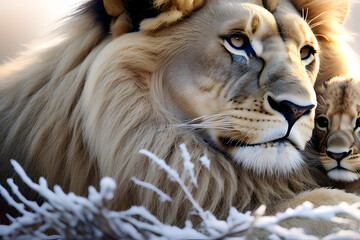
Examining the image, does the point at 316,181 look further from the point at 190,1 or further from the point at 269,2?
the point at 190,1

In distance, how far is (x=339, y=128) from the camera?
1673mm

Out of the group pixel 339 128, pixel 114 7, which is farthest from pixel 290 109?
pixel 114 7

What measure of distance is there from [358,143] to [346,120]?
0.33 ft

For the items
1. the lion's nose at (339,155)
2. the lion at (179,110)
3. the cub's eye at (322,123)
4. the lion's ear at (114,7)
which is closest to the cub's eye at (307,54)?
the lion at (179,110)

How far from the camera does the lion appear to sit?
1395 millimetres

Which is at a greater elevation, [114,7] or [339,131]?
[114,7]

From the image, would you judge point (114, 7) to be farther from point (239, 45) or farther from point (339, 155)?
point (339, 155)

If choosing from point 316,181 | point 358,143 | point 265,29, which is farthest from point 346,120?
point 265,29

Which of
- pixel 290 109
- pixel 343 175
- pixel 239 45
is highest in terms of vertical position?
pixel 239 45

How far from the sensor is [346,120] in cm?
170

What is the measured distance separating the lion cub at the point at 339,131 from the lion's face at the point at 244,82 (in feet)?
0.59

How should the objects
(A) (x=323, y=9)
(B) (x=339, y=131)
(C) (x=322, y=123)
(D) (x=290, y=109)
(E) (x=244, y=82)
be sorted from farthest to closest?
(A) (x=323, y=9) < (C) (x=322, y=123) < (B) (x=339, y=131) < (E) (x=244, y=82) < (D) (x=290, y=109)

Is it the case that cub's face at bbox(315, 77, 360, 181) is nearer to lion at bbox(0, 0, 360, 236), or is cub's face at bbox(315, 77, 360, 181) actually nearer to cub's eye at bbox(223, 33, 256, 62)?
lion at bbox(0, 0, 360, 236)

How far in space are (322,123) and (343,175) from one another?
27 cm
